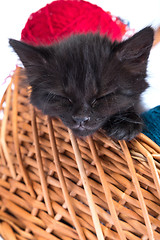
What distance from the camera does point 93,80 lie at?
0.74 metres

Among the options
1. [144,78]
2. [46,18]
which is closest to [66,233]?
[144,78]

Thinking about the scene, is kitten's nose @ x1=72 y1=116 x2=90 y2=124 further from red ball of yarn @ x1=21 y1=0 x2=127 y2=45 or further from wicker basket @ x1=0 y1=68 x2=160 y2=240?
red ball of yarn @ x1=21 y1=0 x2=127 y2=45

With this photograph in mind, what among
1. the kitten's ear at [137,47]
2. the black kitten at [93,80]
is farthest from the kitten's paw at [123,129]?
the kitten's ear at [137,47]

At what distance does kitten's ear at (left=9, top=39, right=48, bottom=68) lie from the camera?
813 millimetres

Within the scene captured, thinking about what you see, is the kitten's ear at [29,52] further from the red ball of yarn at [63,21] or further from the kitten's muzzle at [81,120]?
the red ball of yarn at [63,21]

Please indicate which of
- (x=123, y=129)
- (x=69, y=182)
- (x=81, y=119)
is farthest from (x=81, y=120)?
(x=69, y=182)

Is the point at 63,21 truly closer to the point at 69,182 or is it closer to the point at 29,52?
the point at 29,52

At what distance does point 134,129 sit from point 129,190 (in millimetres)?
155

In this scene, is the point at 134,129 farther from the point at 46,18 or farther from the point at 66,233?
the point at 46,18

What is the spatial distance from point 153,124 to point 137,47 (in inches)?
10.6

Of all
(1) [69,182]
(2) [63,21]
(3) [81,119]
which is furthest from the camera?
(2) [63,21]

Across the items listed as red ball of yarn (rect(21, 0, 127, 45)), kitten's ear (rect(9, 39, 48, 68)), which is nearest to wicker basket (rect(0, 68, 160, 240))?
kitten's ear (rect(9, 39, 48, 68))

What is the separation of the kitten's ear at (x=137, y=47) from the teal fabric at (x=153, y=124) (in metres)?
0.20

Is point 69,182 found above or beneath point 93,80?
beneath
